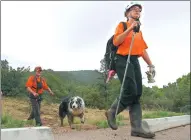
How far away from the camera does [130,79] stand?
24.1 ft

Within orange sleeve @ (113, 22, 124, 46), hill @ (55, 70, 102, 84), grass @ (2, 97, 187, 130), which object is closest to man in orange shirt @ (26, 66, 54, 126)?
grass @ (2, 97, 187, 130)

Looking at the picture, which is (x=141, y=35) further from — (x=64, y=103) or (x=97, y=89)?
(x=97, y=89)

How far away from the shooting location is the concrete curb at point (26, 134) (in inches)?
221

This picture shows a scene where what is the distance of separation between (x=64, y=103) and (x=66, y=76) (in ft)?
71.7

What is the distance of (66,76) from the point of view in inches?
1423

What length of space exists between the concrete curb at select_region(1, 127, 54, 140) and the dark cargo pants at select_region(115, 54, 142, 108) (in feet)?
5.62

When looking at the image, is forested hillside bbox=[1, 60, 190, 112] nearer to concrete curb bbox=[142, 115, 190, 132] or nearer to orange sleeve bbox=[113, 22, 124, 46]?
concrete curb bbox=[142, 115, 190, 132]

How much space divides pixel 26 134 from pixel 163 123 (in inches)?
274

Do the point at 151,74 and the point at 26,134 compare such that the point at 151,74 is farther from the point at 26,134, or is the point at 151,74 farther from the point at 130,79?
the point at 26,134

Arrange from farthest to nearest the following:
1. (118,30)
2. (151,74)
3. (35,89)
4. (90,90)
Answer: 1. (90,90)
2. (35,89)
3. (151,74)
4. (118,30)

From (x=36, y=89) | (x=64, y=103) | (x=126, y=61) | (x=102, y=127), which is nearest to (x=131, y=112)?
(x=126, y=61)

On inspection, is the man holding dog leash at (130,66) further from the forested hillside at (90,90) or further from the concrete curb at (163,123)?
the forested hillside at (90,90)

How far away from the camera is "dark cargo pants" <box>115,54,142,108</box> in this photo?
7.39 meters

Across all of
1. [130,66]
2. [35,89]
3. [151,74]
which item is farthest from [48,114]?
[130,66]
